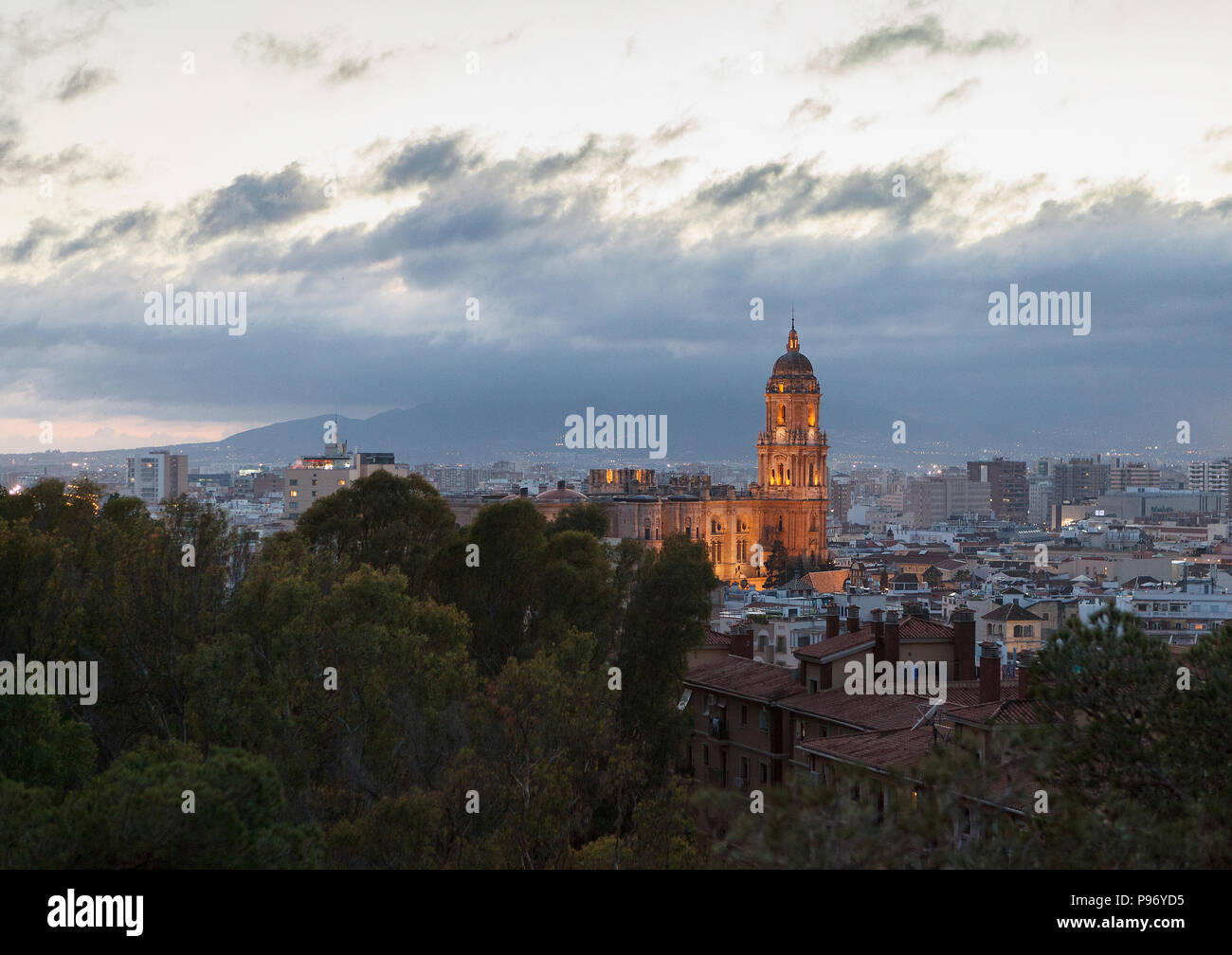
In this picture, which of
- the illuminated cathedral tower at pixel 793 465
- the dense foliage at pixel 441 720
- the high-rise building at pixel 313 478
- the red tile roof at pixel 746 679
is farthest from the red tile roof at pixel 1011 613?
the high-rise building at pixel 313 478

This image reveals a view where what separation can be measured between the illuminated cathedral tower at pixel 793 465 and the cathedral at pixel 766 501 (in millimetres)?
80

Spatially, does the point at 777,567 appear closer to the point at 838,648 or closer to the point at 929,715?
the point at 838,648

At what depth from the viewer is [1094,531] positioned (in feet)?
491

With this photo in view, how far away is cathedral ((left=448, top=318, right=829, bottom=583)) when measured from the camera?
380 ft

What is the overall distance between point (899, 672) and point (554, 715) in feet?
37.1

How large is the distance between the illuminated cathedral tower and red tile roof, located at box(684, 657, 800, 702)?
87480 mm

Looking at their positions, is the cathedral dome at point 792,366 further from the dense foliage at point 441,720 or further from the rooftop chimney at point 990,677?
the rooftop chimney at point 990,677

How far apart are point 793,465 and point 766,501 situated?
4207 mm

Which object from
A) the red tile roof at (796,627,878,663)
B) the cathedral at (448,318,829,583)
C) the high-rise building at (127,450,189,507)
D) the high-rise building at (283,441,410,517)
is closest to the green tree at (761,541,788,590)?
the cathedral at (448,318,829,583)

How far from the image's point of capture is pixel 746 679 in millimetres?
31672

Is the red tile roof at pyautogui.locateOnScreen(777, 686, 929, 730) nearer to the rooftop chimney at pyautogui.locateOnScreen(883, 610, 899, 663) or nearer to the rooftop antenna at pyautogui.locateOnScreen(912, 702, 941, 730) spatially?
the rooftop antenna at pyautogui.locateOnScreen(912, 702, 941, 730)
